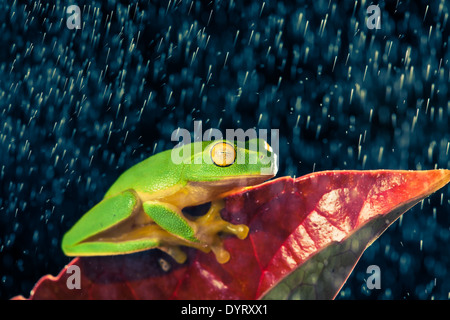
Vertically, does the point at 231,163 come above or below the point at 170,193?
above

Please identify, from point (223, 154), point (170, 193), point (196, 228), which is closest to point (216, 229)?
point (196, 228)

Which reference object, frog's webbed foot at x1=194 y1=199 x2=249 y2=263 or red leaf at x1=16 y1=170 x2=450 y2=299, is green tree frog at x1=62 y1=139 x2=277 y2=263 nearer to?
frog's webbed foot at x1=194 y1=199 x2=249 y2=263

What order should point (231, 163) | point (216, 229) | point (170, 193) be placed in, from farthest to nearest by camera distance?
point (170, 193) → point (231, 163) → point (216, 229)

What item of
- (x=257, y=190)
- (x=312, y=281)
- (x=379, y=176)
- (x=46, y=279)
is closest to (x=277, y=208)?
(x=257, y=190)

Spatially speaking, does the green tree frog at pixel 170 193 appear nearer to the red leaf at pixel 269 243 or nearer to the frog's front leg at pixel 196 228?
the frog's front leg at pixel 196 228

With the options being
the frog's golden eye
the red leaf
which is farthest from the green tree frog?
the red leaf

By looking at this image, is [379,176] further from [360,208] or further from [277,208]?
[277,208]

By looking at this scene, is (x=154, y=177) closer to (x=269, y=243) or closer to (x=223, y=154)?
(x=223, y=154)

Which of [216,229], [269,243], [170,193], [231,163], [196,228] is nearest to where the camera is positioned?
[269,243]

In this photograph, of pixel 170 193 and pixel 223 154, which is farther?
pixel 170 193
